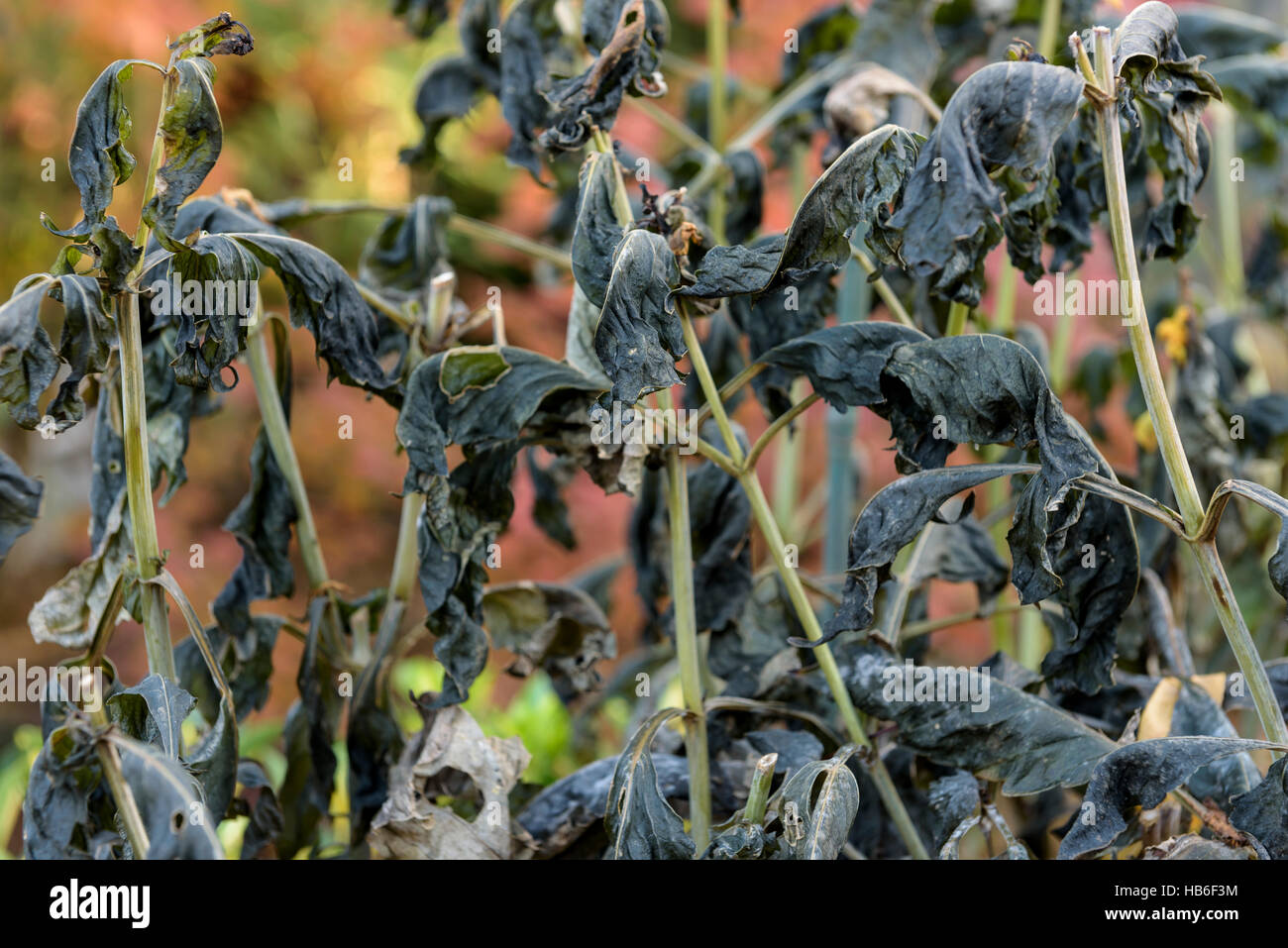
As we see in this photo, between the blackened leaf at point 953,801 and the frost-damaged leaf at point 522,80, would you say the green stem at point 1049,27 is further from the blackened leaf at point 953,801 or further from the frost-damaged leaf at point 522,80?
the blackened leaf at point 953,801

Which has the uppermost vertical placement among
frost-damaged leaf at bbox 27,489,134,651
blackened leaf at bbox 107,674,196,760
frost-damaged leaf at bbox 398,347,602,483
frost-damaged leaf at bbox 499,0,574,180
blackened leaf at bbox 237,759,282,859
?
frost-damaged leaf at bbox 499,0,574,180

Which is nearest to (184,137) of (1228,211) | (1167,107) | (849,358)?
(849,358)

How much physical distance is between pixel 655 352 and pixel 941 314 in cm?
50

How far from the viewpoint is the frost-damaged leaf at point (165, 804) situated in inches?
24.0

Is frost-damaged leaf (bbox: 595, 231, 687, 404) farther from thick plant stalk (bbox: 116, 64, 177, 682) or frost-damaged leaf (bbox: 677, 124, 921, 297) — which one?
thick plant stalk (bbox: 116, 64, 177, 682)

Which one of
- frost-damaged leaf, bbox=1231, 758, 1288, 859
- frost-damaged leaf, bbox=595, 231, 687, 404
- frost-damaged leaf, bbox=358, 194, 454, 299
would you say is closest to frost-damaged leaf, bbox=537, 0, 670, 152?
frost-damaged leaf, bbox=595, 231, 687, 404

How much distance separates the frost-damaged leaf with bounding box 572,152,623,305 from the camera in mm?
802

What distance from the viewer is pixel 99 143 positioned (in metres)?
0.74

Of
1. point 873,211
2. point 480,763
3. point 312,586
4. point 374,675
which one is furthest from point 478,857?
point 873,211

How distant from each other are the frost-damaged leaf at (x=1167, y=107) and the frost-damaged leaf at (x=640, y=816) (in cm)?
59

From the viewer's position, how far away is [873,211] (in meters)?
0.72

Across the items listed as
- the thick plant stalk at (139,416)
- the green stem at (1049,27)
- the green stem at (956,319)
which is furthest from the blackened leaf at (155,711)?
the green stem at (1049,27)

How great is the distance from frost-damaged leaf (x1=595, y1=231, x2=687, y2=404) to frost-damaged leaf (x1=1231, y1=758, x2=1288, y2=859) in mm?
487

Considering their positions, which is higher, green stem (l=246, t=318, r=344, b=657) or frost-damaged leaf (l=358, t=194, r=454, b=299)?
frost-damaged leaf (l=358, t=194, r=454, b=299)
